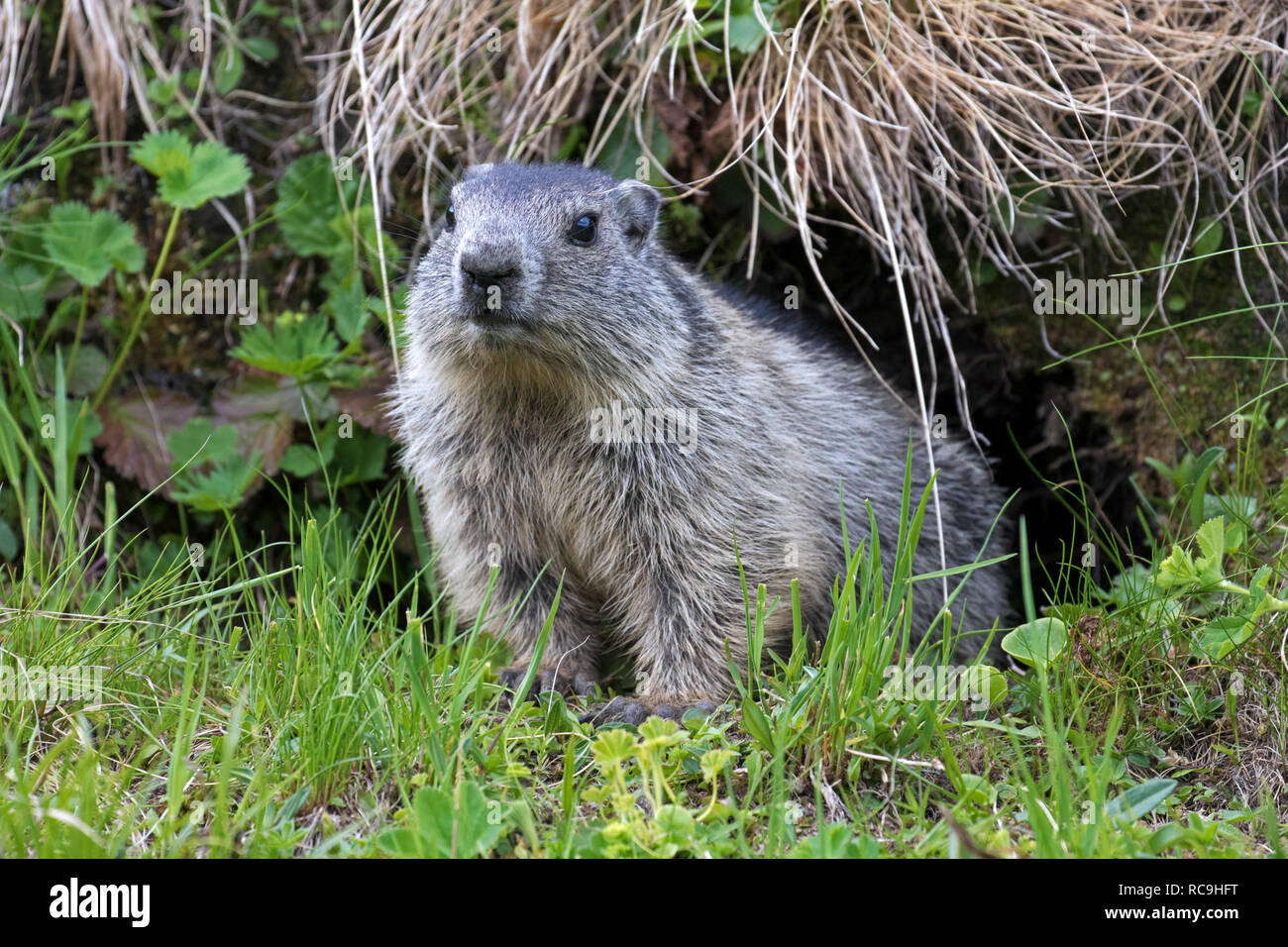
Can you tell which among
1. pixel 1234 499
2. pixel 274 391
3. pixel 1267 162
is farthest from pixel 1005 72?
pixel 274 391

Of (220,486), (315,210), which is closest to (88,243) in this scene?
(315,210)

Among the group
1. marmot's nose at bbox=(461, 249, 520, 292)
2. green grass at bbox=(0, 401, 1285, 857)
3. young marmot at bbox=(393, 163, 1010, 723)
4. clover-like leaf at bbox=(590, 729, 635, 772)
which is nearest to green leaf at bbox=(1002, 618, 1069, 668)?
green grass at bbox=(0, 401, 1285, 857)

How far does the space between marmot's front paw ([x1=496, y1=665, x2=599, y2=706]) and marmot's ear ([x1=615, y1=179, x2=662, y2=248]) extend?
176 cm

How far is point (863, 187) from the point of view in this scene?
5625 mm

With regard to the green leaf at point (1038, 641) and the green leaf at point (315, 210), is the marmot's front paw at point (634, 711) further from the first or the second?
the green leaf at point (315, 210)

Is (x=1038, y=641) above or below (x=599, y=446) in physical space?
below

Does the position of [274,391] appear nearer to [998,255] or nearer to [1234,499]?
[998,255]

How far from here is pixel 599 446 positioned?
4.73m

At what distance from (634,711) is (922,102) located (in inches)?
126

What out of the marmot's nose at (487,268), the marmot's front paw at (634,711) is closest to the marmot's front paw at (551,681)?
the marmot's front paw at (634,711)

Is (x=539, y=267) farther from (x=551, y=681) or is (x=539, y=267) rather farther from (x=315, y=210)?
(x=315, y=210)

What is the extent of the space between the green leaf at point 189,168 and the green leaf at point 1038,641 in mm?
4062

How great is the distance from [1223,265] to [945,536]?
198 centimetres

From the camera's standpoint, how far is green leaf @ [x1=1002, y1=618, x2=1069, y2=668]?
380 centimetres
